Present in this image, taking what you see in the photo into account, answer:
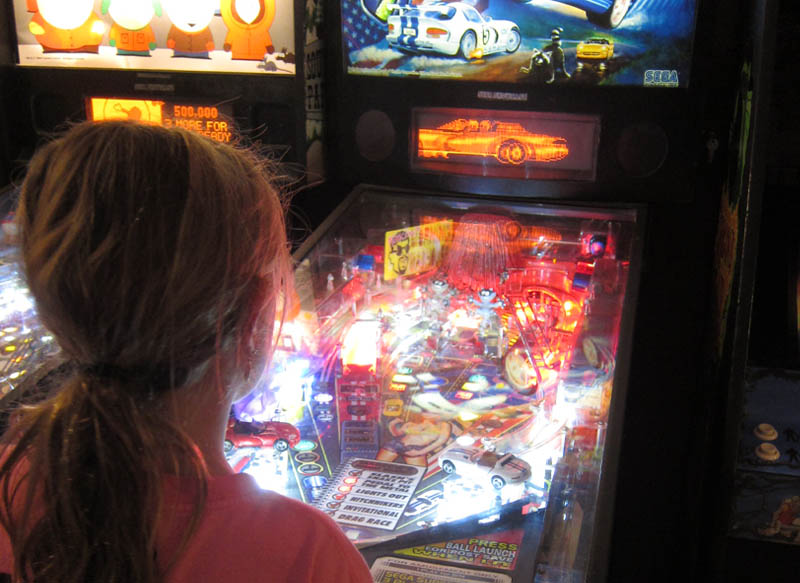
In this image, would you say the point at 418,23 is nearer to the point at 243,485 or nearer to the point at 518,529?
the point at 518,529

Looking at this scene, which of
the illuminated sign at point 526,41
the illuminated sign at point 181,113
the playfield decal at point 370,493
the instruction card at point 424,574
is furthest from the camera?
the illuminated sign at point 181,113

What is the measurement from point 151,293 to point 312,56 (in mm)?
1327

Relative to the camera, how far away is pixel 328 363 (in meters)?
1.45

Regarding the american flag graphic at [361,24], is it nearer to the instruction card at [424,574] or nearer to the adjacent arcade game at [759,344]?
the adjacent arcade game at [759,344]

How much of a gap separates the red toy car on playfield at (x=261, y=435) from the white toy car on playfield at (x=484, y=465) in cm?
26

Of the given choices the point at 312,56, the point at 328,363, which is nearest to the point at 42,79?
the point at 312,56

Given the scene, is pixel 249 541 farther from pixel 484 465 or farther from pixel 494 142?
pixel 494 142

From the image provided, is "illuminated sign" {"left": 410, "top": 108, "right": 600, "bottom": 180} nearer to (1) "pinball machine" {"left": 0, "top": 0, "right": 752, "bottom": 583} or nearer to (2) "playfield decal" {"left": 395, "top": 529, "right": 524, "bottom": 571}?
(1) "pinball machine" {"left": 0, "top": 0, "right": 752, "bottom": 583}

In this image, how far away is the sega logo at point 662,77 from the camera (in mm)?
1631

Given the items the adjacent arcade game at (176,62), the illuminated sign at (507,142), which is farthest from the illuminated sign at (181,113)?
the illuminated sign at (507,142)

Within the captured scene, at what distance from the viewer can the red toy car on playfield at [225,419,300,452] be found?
1.31 metres

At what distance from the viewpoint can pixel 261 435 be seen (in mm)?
1324

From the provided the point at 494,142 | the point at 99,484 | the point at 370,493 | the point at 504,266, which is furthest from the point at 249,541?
the point at 494,142

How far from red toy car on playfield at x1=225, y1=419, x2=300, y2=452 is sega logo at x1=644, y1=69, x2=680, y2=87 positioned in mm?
1019
